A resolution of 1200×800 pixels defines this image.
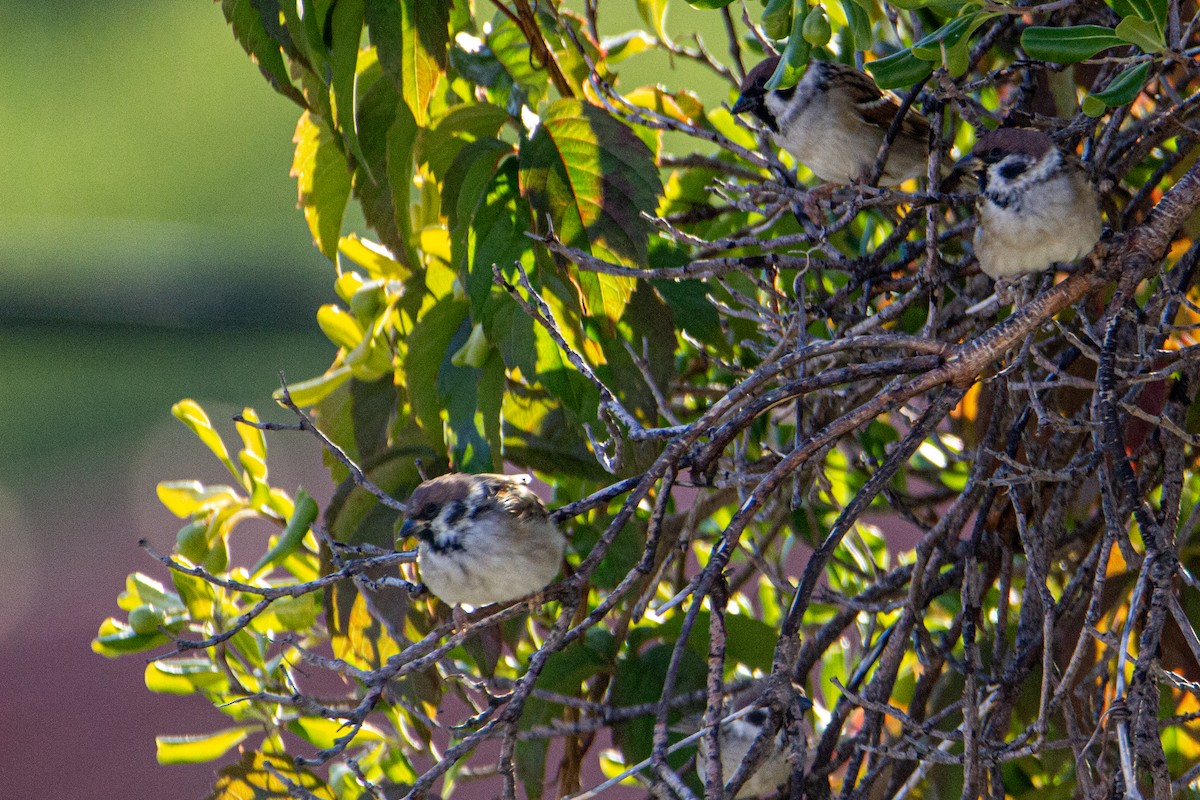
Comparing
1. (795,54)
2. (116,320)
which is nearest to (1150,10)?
(795,54)

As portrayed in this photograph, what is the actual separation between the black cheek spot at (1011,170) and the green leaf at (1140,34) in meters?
0.38

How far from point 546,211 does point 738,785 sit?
822 millimetres

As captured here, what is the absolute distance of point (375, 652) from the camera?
196 centimetres

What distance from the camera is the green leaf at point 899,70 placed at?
4.63 ft

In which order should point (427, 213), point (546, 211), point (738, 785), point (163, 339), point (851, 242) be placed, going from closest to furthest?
point (738, 785)
point (546, 211)
point (427, 213)
point (851, 242)
point (163, 339)

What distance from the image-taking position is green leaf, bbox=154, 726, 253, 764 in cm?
196

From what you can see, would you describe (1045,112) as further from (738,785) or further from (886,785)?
(738,785)

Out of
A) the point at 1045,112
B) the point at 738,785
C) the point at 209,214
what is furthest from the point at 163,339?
the point at 738,785

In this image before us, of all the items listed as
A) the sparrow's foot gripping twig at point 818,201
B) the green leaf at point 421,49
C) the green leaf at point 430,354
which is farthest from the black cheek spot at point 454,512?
the sparrow's foot gripping twig at point 818,201

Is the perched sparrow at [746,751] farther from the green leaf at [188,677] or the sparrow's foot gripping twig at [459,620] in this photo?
the green leaf at [188,677]

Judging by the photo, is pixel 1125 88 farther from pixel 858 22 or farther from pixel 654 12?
pixel 654 12

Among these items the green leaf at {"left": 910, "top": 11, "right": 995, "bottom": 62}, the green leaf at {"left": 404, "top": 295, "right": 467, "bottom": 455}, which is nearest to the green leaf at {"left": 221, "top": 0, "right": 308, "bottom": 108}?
the green leaf at {"left": 404, "top": 295, "right": 467, "bottom": 455}

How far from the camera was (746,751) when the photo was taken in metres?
2.10

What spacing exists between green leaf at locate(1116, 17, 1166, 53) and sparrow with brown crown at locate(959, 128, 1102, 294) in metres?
0.27
